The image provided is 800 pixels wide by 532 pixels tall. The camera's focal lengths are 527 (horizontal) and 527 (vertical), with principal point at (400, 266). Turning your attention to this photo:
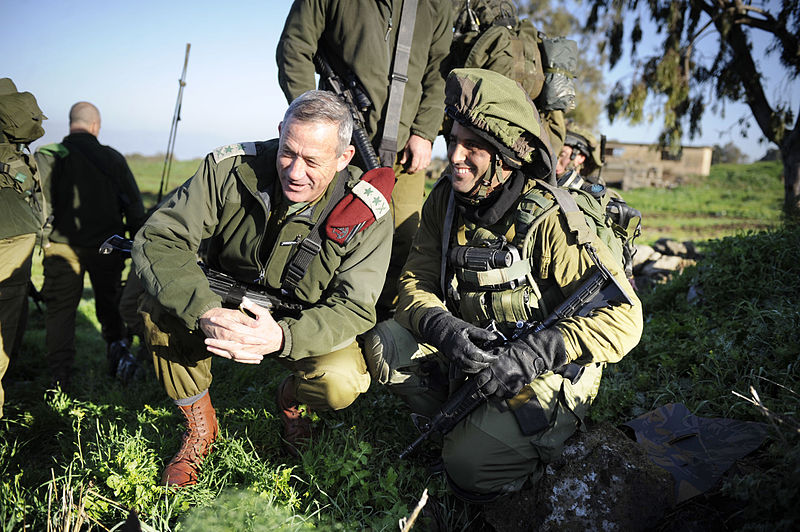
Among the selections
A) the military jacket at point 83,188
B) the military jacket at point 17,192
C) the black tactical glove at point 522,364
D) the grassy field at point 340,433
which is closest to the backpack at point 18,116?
the military jacket at point 17,192

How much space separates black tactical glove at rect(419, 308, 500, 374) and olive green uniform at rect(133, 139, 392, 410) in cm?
34

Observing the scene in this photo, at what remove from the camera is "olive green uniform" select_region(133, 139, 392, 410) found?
2.78m

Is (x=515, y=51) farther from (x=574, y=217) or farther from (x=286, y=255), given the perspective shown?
(x=286, y=255)

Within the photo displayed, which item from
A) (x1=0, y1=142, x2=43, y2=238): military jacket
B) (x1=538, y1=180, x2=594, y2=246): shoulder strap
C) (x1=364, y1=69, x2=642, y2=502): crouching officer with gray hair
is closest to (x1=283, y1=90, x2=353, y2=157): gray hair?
(x1=364, y1=69, x2=642, y2=502): crouching officer with gray hair

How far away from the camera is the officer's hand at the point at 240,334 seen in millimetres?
2523

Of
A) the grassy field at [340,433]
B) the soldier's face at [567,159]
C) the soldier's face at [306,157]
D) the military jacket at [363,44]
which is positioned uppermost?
the military jacket at [363,44]

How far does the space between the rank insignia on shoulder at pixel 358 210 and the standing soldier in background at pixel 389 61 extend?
2.91 feet

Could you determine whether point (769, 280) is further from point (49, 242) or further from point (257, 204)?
point (49, 242)

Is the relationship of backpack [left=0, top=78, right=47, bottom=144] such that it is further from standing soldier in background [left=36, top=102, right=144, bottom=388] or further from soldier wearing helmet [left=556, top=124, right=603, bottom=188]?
soldier wearing helmet [left=556, top=124, right=603, bottom=188]

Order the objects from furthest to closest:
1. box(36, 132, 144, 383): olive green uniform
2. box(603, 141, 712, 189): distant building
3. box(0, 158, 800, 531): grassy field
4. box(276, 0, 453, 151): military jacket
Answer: box(603, 141, 712, 189): distant building
box(36, 132, 144, 383): olive green uniform
box(276, 0, 453, 151): military jacket
box(0, 158, 800, 531): grassy field

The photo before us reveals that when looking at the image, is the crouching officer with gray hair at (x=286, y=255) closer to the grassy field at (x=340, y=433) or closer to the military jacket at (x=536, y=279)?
the grassy field at (x=340, y=433)

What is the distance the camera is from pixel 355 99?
3805mm

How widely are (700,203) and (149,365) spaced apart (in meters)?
22.4

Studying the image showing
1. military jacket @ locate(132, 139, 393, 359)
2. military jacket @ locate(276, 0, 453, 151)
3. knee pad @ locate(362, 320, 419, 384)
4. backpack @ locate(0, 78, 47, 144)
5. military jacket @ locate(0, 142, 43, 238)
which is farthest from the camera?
backpack @ locate(0, 78, 47, 144)
